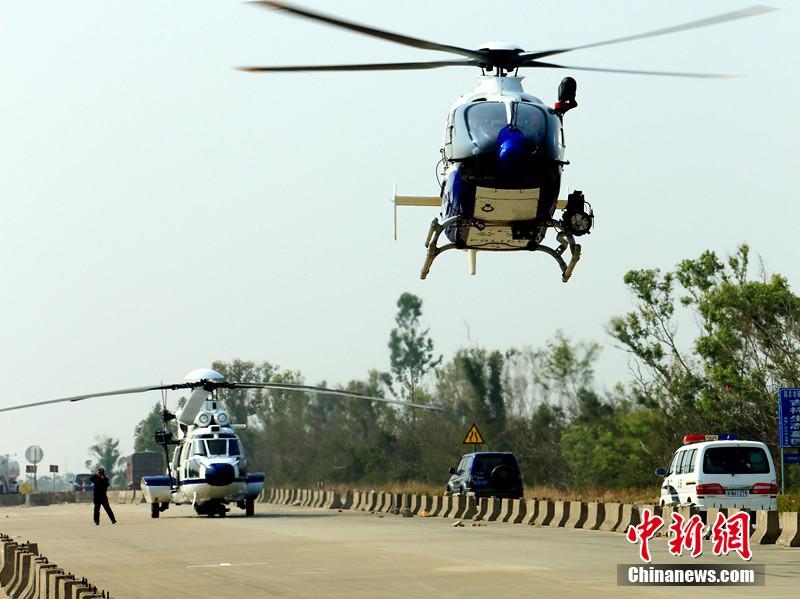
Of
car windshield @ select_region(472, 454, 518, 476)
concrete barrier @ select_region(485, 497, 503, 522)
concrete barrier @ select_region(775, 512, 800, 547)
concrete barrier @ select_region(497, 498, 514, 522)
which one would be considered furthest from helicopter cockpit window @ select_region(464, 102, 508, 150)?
car windshield @ select_region(472, 454, 518, 476)

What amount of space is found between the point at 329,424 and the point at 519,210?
74109mm

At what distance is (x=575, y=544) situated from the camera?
26875 millimetres

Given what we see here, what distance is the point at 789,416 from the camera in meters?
32.7

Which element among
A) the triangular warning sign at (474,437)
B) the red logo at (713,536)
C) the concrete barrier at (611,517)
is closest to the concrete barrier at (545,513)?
the concrete barrier at (611,517)

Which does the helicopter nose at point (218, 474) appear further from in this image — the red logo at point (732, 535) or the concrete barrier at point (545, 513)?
the red logo at point (732, 535)

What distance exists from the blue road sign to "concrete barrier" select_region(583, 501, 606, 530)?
4.30 metres

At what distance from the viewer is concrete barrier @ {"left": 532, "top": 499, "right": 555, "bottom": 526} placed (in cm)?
3572

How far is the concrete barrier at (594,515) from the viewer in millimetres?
32750

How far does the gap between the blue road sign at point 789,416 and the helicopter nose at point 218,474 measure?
1632 cm

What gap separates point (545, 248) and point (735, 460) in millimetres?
5837

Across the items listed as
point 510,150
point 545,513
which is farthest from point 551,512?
point 510,150

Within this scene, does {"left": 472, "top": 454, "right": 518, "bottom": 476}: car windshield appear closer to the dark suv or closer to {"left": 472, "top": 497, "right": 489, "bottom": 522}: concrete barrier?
the dark suv

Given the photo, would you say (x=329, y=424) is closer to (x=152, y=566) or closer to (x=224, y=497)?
(x=224, y=497)

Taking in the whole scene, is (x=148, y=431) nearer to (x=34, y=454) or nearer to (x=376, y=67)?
(x=34, y=454)
